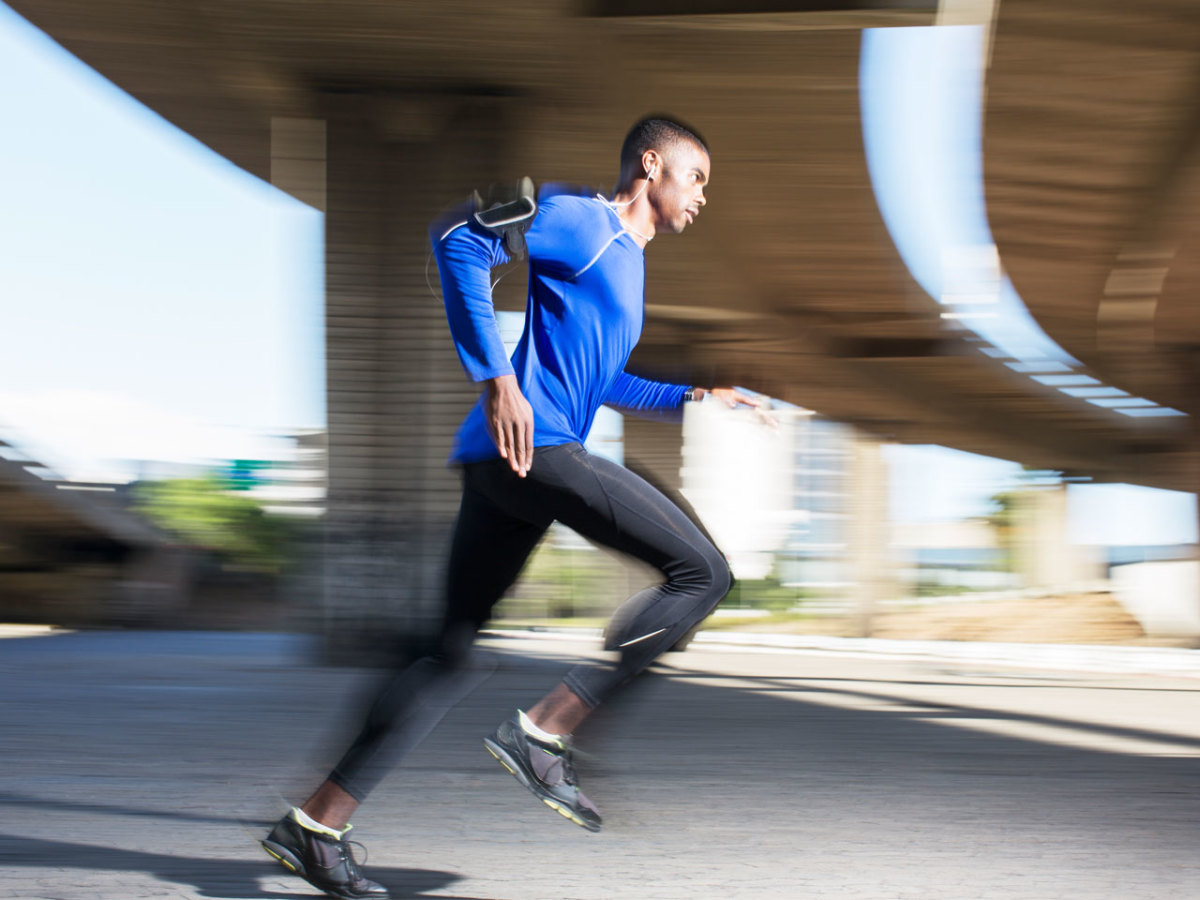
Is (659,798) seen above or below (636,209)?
below

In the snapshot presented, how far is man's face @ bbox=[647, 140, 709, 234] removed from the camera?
284 cm

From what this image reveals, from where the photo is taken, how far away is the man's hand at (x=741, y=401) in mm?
2965

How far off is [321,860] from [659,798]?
162 cm

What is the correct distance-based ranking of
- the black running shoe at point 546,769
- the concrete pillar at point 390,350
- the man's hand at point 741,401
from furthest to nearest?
the concrete pillar at point 390,350, the man's hand at point 741,401, the black running shoe at point 546,769

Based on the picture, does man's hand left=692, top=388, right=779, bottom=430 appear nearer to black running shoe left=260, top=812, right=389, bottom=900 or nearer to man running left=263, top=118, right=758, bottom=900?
man running left=263, top=118, right=758, bottom=900

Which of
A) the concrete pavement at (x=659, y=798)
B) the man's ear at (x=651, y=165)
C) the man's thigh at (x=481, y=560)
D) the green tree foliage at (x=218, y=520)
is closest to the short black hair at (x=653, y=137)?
the man's ear at (x=651, y=165)

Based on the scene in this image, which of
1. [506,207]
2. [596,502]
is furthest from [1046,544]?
[506,207]

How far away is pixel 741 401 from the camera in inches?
117

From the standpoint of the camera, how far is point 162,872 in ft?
9.34

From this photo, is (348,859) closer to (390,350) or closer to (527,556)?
(527,556)

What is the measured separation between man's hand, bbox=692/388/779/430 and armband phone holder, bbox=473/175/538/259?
0.69 metres

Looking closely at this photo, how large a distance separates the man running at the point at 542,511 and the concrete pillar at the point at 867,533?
21347mm

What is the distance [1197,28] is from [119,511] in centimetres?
1605

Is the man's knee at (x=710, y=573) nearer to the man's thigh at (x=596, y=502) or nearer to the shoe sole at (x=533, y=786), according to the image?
the man's thigh at (x=596, y=502)
